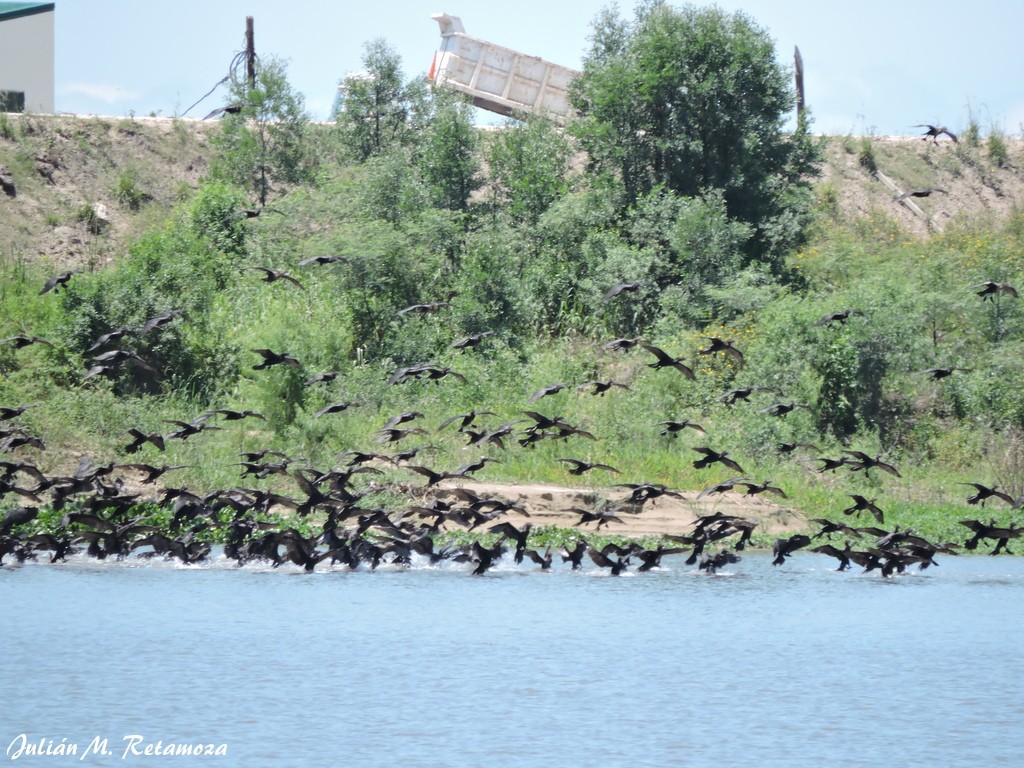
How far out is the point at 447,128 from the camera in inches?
1492

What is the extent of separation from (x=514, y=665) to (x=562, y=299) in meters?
19.4

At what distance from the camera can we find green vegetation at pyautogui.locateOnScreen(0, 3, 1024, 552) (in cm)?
2780

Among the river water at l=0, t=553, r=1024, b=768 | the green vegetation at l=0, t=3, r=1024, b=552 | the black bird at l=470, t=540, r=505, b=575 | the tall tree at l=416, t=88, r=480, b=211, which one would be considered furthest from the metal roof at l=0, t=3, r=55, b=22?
the black bird at l=470, t=540, r=505, b=575

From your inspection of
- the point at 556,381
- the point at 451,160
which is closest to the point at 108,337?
the point at 556,381

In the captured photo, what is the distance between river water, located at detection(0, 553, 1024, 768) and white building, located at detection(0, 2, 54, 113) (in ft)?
95.5

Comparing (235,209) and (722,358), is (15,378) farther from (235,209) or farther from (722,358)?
(722,358)

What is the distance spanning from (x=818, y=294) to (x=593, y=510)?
11.1 metres

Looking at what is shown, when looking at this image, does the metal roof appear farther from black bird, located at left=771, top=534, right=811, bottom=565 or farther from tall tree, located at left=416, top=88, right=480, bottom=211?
black bird, located at left=771, top=534, right=811, bottom=565

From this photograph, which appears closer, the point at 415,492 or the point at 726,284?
the point at 415,492

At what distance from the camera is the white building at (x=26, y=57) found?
1805 inches

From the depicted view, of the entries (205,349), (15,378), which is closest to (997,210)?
(205,349)

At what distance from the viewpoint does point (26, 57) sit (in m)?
47.2

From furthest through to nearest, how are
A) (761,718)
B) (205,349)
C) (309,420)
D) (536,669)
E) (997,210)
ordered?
(997,210) → (205,349) → (309,420) → (536,669) → (761,718)

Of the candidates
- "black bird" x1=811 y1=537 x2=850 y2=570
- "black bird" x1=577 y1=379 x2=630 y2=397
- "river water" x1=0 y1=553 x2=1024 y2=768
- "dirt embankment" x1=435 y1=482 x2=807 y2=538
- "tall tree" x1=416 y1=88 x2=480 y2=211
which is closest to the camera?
"river water" x1=0 y1=553 x2=1024 y2=768
